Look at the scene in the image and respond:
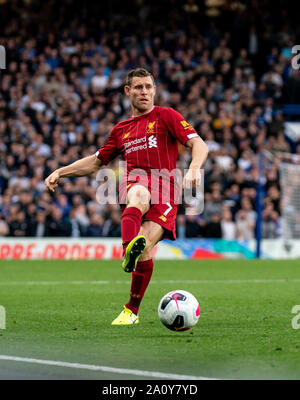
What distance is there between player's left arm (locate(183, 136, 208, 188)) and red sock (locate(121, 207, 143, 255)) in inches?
27.6

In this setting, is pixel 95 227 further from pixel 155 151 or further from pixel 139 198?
pixel 139 198

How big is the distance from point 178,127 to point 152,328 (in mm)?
1864

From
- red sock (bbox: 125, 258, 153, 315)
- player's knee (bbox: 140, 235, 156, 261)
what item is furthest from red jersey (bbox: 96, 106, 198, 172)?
red sock (bbox: 125, 258, 153, 315)

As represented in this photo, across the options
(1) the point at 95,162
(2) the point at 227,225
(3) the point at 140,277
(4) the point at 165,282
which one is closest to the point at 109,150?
(1) the point at 95,162

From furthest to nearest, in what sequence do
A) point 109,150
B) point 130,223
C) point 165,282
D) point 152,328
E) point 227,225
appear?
point 227,225, point 165,282, point 109,150, point 152,328, point 130,223

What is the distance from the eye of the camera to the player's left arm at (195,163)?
21.6ft

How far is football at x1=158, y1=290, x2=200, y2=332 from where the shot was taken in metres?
7.03

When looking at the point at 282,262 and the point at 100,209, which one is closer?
the point at 282,262

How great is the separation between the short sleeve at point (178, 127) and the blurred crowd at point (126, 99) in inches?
456

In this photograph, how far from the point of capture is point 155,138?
25.0 ft

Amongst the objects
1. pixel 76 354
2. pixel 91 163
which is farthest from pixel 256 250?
pixel 76 354

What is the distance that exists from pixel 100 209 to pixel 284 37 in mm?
10851

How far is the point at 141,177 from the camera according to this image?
7.55 meters
